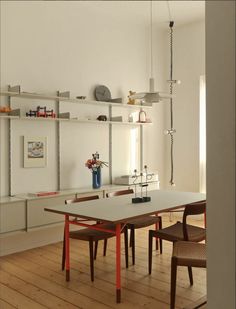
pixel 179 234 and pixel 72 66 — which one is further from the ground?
pixel 72 66

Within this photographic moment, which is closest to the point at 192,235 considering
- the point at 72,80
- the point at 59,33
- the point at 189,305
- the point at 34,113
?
the point at 189,305

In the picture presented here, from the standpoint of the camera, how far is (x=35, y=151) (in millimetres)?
Result: 4781

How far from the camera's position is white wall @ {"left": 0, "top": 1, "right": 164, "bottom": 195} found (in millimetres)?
4570

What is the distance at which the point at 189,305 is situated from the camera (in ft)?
9.38

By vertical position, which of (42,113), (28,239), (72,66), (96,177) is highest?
(72,66)

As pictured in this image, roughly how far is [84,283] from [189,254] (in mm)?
1165

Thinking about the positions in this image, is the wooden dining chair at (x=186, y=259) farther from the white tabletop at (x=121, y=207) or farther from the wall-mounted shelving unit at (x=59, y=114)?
the wall-mounted shelving unit at (x=59, y=114)

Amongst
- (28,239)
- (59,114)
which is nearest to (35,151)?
(59,114)

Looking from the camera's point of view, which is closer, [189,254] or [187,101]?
[189,254]

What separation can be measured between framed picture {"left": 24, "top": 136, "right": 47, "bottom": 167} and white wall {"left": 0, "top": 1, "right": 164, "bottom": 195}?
70mm

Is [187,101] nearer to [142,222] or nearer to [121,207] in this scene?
[142,222]

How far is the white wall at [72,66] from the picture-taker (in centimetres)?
457

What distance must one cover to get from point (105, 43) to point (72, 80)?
3.14 feet

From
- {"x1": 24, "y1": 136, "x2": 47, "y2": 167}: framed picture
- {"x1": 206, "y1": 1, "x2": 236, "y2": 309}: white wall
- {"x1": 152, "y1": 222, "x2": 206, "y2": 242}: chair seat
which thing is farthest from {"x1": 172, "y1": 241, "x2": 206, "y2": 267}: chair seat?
{"x1": 24, "y1": 136, "x2": 47, "y2": 167}: framed picture
